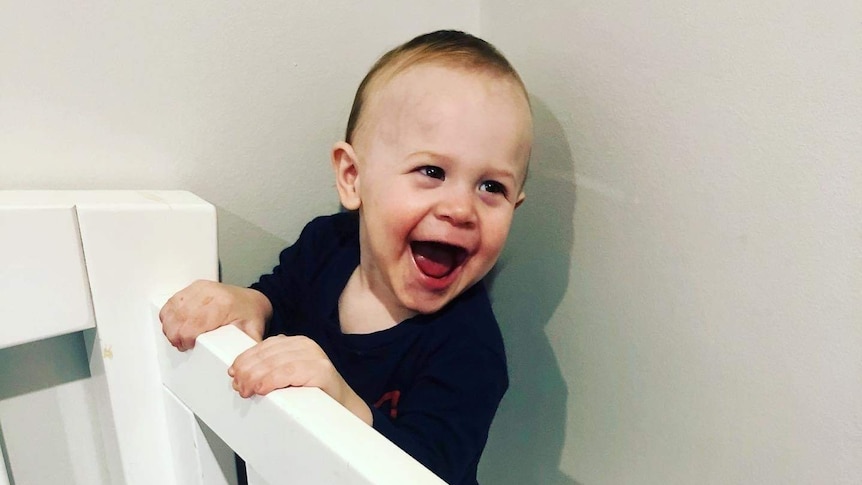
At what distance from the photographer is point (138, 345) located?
0.52m

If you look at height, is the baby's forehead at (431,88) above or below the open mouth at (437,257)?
above

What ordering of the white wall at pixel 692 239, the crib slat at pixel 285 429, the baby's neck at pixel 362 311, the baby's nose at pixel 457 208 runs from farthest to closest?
the baby's neck at pixel 362 311 < the baby's nose at pixel 457 208 < the white wall at pixel 692 239 < the crib slat at pixel 285 429

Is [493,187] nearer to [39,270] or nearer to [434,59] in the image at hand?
[434,59]

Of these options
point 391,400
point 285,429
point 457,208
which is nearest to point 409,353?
point 391,400

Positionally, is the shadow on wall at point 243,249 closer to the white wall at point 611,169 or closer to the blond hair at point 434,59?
the white wall at point 611,169

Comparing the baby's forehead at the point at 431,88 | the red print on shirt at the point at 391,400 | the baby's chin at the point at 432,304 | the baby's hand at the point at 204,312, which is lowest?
the red print on shirt at the point at 391,400

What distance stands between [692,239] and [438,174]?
A: 0.21m

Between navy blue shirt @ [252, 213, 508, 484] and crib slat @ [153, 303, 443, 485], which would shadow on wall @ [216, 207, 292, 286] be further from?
crib slat @ [153, 303, 443, 485]

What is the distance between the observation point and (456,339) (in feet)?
1.95

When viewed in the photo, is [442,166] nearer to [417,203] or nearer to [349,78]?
[417,203]

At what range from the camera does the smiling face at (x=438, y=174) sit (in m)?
0.54

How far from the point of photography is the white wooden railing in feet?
1.28

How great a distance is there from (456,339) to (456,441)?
0.11m

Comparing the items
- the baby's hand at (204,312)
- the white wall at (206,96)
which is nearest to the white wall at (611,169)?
the white wall at (206,96)
